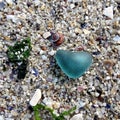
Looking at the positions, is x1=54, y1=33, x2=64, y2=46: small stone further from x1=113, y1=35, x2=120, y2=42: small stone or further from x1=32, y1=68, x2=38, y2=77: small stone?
x1=113, y1=35, x2=120, y2=42: small stone

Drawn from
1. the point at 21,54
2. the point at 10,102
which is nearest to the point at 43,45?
the point at 21,54

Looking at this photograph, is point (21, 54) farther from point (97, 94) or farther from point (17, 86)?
point (97, 94)

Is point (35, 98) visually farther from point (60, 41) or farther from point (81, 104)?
point (60, 41)

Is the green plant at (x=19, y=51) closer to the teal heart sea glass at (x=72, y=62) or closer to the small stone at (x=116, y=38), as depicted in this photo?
the teal heart sea glass at (x=72, y=62)

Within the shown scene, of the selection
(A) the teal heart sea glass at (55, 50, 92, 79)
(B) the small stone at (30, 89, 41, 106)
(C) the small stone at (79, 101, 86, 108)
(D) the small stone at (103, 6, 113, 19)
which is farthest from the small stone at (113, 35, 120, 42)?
(B) the small stone at (30, 89, 41, 106)

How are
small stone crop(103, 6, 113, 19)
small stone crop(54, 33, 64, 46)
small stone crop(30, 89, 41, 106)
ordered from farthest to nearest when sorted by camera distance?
→ small stone crop(103, 6, 113, 19)
small stone crop(54, 33, 64, 46)
small stone crop(30, 89, 41, 106)

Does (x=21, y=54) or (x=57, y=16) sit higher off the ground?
(x=57, y=16)

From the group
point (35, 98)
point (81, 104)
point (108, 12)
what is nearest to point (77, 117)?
point (81, 104)

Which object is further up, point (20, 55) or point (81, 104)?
point (20, 55)

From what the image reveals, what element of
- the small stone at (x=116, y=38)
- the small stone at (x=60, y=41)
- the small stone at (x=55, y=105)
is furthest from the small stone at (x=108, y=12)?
the small stone at (x=55, y=105)
